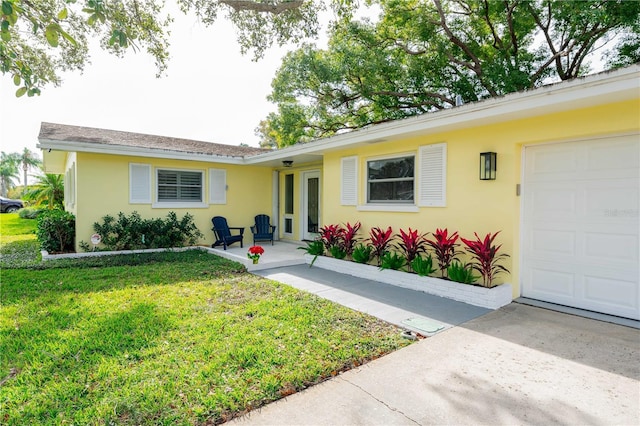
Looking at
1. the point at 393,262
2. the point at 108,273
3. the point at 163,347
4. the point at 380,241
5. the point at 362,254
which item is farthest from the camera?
the point at 362,254

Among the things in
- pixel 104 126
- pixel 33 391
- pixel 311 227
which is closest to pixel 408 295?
pixel 33 391

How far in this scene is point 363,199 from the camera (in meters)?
7.78

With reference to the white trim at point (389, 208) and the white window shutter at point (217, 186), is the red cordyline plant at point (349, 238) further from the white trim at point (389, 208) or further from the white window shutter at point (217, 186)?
the white window shutter at point (217, 186)

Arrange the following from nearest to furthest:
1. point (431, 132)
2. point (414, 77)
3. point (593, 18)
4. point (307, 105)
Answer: point (431, 132) < point (593, 18) < point (414, 77) < point (307, 105)

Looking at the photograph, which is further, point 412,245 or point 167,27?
point 167,27

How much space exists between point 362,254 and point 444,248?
189cm

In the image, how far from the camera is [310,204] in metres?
10.6

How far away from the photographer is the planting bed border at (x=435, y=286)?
4.90 m

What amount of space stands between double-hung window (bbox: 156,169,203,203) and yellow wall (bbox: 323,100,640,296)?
21.7 feet

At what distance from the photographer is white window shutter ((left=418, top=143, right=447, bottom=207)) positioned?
19.9 ft

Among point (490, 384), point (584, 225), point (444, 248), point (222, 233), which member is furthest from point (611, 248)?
point (222, 233)

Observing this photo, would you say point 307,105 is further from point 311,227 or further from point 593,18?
point 593,18

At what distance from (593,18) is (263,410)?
12.7m

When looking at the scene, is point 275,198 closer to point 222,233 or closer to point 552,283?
point 222,233
